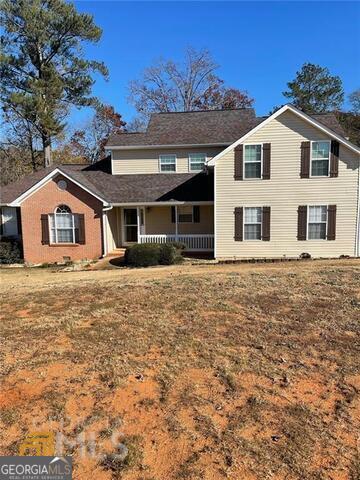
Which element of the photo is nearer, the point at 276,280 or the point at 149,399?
the point at 149,399

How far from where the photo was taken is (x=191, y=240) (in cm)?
2006

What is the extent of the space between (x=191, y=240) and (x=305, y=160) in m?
6.97

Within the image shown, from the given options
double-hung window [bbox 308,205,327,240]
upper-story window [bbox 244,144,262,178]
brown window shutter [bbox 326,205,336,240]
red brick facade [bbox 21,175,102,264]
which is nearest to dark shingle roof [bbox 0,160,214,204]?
red brick facade [bbox 21,175,102,264]

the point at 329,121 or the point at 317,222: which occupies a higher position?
the point at 329,121

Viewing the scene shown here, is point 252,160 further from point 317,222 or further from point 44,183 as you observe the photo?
point 44,183

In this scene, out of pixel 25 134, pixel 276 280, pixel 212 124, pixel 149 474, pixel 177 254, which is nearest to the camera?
pixel 149 474

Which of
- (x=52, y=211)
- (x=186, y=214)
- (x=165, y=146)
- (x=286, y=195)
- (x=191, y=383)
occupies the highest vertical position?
(x=165, y=146)

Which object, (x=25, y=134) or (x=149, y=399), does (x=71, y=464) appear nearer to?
(x=149, y=399)

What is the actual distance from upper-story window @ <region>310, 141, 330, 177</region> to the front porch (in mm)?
5690

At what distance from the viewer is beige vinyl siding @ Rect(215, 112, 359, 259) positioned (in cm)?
1733

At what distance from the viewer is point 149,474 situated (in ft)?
12.0

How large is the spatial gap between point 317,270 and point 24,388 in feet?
33.3

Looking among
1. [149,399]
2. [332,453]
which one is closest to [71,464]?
[149,399]

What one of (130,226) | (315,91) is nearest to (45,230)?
(130,226)
